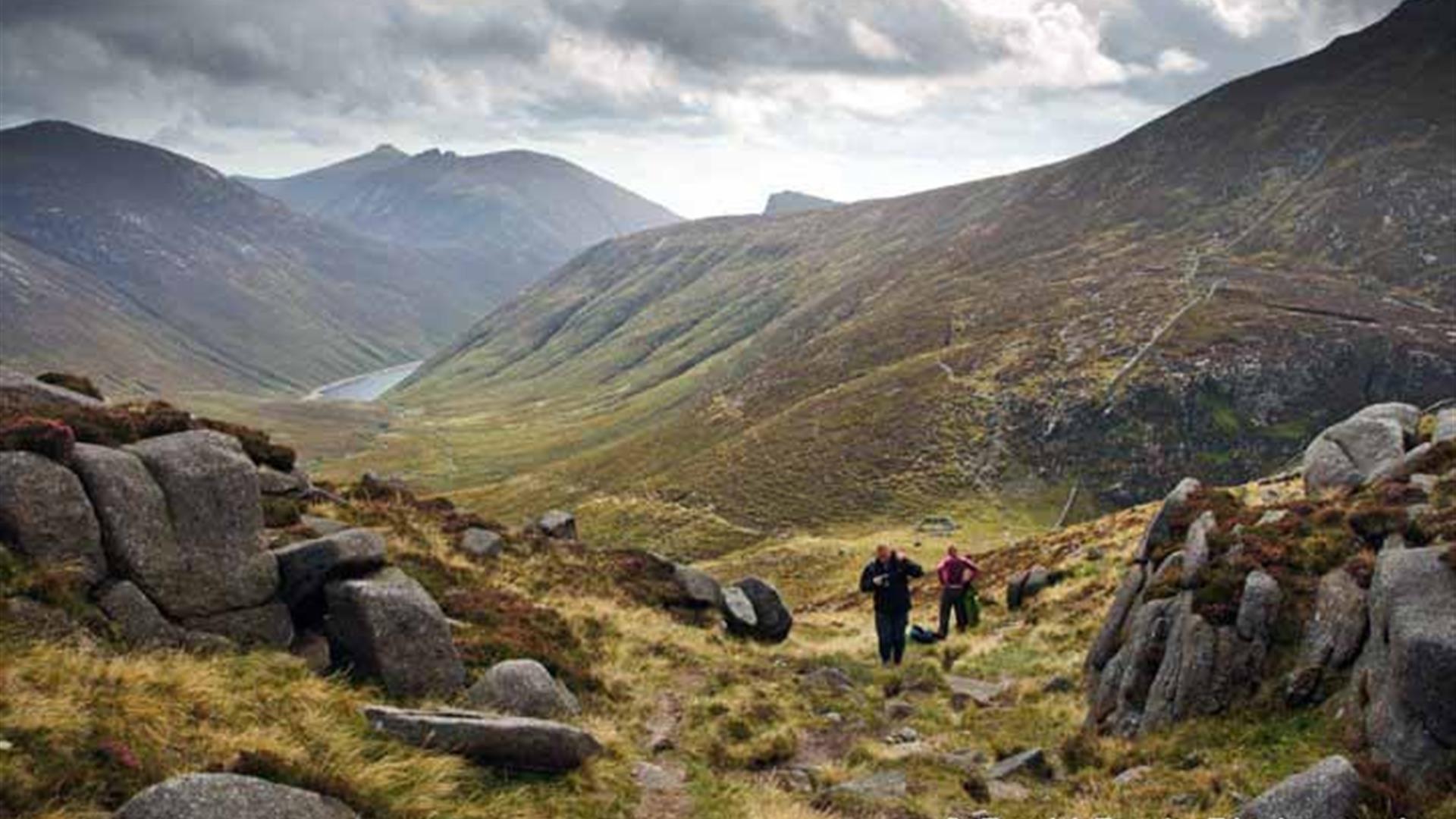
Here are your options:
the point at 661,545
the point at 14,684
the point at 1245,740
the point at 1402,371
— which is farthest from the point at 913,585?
the point at 1402,371

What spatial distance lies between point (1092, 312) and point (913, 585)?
105401 mm

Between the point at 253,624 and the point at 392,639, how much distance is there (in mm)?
2474

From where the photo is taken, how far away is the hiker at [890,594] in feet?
87.1

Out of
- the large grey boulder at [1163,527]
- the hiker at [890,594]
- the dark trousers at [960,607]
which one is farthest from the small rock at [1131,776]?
the dark trousers at [960,607]

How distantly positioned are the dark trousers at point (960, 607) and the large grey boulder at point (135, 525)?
2287 centimetres

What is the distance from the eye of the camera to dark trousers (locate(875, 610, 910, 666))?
27.1 metres

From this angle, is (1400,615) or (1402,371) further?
(1402,371)

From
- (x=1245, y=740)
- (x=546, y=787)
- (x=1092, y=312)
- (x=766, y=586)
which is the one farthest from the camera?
(x=1092, y=312)

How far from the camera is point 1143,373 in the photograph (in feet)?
385

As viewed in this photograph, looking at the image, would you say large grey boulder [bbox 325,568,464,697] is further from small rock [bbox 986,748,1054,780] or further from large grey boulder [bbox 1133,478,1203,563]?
large grey boulder [bbox 1133,478,1203,563]

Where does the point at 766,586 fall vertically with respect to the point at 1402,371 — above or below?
below

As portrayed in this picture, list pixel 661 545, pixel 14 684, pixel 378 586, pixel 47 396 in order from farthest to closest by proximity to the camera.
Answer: pixel 661 545 → pixel 47 396 → pixel 378 586 → pixel 14 684

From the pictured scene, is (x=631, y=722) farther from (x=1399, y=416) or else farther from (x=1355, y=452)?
(x=1399, y=416)

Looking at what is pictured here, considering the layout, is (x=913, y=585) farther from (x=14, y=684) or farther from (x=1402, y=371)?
(x=1402, y=371)
